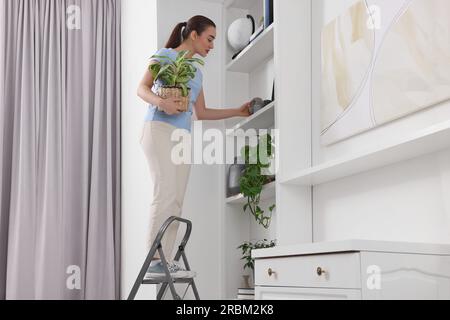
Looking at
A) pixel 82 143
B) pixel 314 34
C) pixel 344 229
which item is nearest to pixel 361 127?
pixel 344 229

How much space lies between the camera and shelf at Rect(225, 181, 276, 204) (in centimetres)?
240

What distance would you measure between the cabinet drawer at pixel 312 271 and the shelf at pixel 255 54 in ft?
3.33

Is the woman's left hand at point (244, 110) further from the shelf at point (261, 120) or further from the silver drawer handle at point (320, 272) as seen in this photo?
the silver drawer handle at point (320, 272)

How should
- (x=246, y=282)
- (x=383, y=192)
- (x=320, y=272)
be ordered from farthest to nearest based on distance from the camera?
(x=246, y=282)
(x=383, y=192)
(x=320, y=272)

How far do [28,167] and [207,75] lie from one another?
1.18m

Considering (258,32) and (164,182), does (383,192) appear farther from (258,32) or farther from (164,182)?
(164,182)

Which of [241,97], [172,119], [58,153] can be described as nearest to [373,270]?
[241,97]

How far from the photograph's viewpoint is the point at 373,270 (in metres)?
1.39

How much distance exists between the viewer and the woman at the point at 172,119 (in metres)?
2.74

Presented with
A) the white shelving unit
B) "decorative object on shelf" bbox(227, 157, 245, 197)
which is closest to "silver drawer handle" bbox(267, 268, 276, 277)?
the white shelving unit

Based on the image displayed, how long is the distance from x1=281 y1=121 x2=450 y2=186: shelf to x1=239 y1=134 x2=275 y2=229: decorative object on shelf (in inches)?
9.0

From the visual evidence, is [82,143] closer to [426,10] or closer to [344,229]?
[344,229]

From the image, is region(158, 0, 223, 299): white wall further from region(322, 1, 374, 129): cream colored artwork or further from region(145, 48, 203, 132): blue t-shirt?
region(322, 1, 374, 129): cream colored artwork

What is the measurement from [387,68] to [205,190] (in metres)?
1.15
